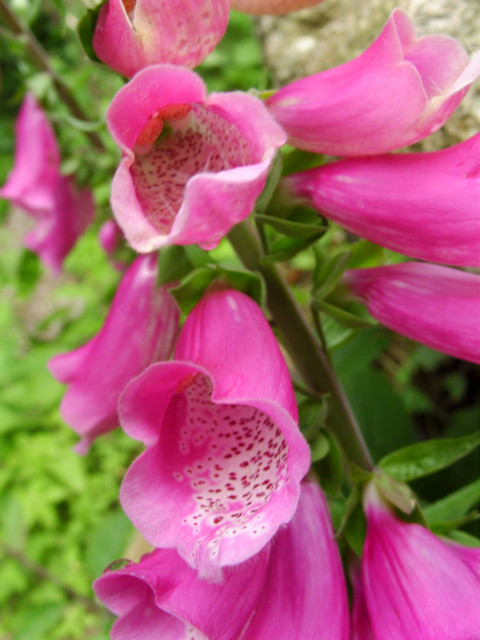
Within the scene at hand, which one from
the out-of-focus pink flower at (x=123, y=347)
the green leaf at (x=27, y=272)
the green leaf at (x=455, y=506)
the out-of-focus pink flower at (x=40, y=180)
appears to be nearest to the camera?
the out-of-focus pink flower at (x=123, y=347)

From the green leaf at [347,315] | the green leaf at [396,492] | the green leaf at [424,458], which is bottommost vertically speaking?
the green leaf at [424,458]

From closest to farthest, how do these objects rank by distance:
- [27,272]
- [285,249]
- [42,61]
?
1. [285,249]
2. [42,61]
3. [27,272]

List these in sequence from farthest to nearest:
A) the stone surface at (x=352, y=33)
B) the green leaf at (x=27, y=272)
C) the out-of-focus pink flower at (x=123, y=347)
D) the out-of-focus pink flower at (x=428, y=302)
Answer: the green leaf at (x=27, y=272)
the stone surface at (x=352, y=33)
the out-of-focus pink flower at (x=123, y=347)
the out-of-focus pink flower at (x=428, y=302)

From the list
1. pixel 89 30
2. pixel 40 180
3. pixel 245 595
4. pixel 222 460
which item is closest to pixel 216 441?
pixel 222 460

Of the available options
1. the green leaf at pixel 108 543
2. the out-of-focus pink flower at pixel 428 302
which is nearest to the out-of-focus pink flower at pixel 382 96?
the out-of-focus pink flower at pixel 428 302

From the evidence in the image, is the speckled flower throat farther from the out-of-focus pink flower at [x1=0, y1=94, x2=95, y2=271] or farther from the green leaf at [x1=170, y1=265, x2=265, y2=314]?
the out-of-focus pink flower at [x1=0, y1=94, x2=95, y2=271]

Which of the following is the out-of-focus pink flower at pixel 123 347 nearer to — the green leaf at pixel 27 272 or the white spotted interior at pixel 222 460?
the white spotted interior at pixel 222 460

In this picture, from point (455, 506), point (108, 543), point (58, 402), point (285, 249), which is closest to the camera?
point (285, 249)

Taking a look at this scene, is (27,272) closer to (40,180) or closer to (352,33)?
(40,180)
